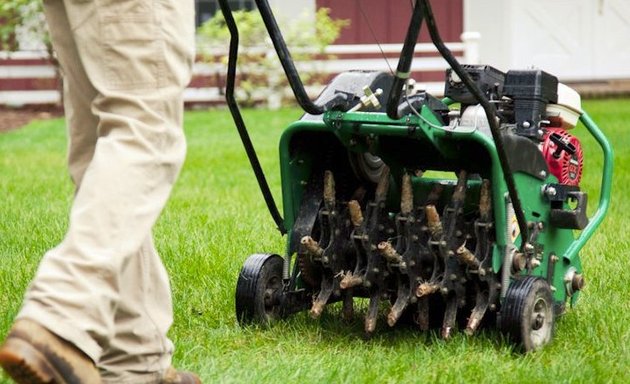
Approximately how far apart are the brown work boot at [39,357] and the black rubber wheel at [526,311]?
155 centimetres

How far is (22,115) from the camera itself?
50.0 feet

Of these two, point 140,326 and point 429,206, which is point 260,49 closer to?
point 429,206

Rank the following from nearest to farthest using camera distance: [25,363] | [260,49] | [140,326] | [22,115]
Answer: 1. [25,363]
2. [140,326]
3. [22,115]
4. [260,49]

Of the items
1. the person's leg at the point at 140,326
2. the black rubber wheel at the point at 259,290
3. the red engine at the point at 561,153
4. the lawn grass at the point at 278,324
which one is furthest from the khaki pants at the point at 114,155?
the red engine at the point at 561,153

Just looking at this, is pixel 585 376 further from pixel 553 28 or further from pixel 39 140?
pixel 553 28

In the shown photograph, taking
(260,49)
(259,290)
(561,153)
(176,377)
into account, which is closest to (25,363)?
(176,377)

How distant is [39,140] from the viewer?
1153 centimetres

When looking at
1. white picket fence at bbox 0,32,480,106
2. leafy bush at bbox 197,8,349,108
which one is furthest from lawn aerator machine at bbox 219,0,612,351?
white picket fence at bbox 0,32,480,106

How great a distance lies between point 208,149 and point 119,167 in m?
7.88

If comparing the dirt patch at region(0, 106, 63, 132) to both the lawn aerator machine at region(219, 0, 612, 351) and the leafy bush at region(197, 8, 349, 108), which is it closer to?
the leafy bush at region(197, 8, 349, 108)

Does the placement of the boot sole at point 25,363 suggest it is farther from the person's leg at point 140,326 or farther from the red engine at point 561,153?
the red engine at point 561,153

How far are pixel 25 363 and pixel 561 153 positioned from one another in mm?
2236

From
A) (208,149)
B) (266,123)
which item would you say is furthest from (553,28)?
(208,149)

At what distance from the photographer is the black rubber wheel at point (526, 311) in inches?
145
